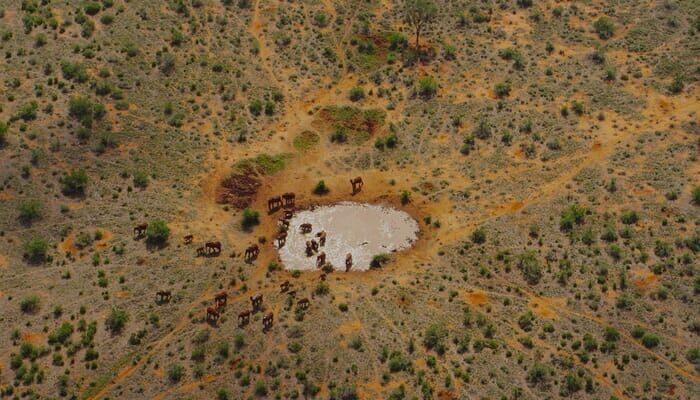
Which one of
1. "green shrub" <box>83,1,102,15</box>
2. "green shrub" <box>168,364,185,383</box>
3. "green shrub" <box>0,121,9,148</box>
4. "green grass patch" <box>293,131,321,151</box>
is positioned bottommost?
"green shrub" <box>168,364,185,383</box>

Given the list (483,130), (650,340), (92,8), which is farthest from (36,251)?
(650,340)

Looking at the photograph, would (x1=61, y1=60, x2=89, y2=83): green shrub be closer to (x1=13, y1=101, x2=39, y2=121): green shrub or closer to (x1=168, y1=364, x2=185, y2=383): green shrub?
(x1=13, y1=101, x2=39, y2=121): green shrub

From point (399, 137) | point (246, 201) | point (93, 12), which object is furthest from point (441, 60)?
point (93, 12)

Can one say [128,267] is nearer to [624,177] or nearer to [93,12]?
[93,12]

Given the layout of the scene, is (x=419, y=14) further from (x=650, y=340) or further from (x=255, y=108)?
(x=650, y=340)

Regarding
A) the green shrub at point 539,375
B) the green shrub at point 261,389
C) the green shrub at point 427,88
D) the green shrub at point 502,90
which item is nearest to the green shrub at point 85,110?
the green shrub at point 427,88

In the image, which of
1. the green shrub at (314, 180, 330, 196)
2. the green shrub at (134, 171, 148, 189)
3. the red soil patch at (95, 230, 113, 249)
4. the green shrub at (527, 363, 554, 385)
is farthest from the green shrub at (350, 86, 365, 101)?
the green shrub at (527, 363, 554, 385)
